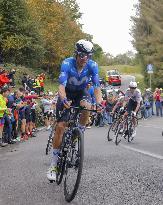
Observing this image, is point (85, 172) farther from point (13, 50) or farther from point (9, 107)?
point (13, 50)

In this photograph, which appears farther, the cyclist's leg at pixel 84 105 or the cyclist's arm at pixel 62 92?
the cyclist's leg at pixel 84 105

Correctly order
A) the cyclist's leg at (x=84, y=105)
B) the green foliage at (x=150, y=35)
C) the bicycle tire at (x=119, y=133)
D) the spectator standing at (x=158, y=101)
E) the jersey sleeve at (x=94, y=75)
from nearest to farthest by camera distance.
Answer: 1. the cyclist's leg at (x=84, y=105)
2. the jersey sleeve at (x=94, y=75)
3. the bicycle tire at (x=119, y=133)
4. the spectator standing at (x=158, y=101)
5. the green foliage at (x=150, y=35)

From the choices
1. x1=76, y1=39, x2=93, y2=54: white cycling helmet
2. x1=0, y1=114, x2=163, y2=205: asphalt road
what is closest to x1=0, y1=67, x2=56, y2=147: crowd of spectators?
x1=0, y1=114, x2=163, y2=205: asphalt road

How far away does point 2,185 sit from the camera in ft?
28.4

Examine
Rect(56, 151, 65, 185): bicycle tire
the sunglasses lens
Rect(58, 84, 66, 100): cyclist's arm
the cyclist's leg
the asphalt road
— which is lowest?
the asphalt road

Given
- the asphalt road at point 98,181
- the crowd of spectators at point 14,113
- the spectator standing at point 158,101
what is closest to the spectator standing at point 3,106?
the crowd of spectators at point 14,113

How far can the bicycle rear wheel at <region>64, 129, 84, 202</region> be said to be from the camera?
6.92m

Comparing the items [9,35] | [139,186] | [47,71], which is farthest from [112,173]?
[47,71]

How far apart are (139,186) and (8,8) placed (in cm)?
3920

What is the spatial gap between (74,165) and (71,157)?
0.64 ft

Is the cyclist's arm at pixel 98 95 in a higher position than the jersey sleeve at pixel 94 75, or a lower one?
lower

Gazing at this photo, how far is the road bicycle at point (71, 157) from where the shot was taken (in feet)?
22.9

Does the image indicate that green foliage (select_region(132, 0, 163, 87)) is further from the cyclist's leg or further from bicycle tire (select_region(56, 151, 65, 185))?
bicycle tire (select_region(56, 151, 65, 185))

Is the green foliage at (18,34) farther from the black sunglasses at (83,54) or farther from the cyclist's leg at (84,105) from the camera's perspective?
the black sunglasses at (83,54)
